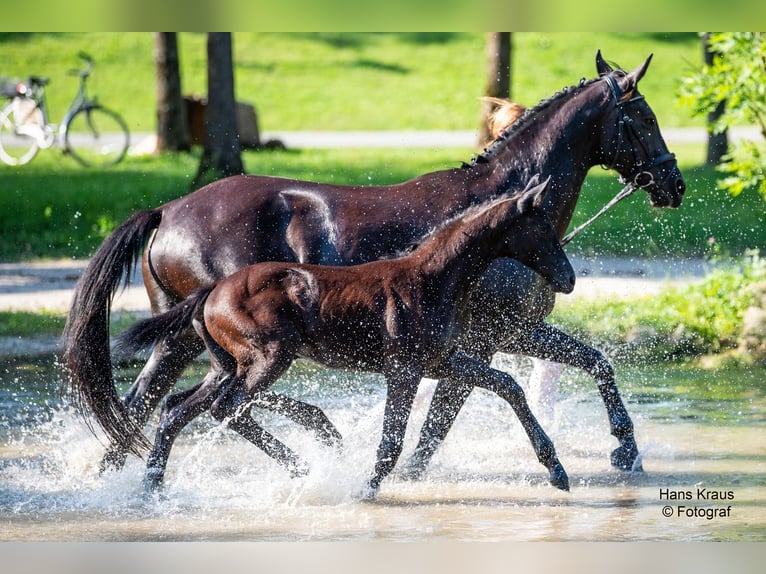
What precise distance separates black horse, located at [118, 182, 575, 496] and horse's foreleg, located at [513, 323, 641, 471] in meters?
0.72

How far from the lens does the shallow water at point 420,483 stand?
6137mm

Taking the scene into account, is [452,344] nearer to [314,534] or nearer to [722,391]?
[314,534]

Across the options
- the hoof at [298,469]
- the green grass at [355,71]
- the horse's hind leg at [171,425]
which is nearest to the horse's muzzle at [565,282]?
the hoof at [298,469]

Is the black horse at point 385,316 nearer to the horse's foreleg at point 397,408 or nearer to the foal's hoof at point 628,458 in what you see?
the horse's foreleg at point 397,408

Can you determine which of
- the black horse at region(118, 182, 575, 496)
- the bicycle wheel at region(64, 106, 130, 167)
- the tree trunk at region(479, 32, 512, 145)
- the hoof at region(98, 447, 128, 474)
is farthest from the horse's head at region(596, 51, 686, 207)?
the bicycle wheel at region(64, 106, 130, 167)

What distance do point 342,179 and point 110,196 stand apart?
2.68m

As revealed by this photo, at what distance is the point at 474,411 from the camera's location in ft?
27.5

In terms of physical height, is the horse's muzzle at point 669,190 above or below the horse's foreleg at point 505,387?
above

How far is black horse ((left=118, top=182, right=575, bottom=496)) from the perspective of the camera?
6262 millimetres

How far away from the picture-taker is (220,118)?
49.8 feet

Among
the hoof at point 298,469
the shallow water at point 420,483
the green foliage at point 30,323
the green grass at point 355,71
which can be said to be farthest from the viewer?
the green grass at point 355,71

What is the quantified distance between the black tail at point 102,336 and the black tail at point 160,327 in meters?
0.39

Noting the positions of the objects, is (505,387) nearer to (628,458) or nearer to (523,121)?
(628,458)

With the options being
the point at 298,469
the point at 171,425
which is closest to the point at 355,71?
the point at 298,469
